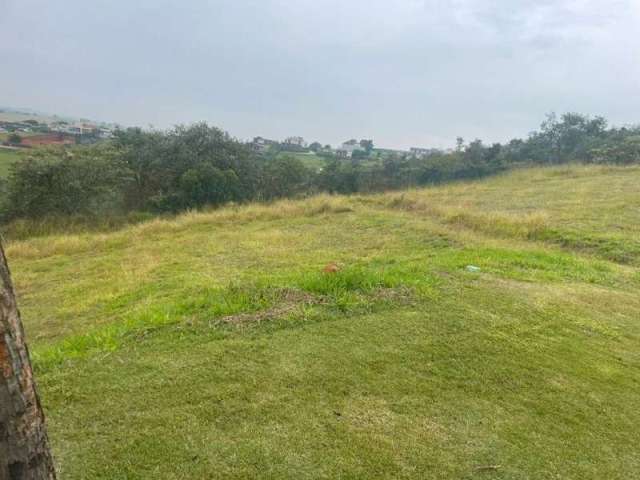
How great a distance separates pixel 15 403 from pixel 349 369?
2.14m

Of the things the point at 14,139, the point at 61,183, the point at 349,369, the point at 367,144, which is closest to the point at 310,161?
the point at 367,144

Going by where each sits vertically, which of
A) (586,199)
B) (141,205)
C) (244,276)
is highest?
(586,199)

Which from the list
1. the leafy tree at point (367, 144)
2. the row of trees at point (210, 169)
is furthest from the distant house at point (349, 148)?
the row of trees at point (210, 169)

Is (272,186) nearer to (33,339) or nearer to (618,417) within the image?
(33,339)

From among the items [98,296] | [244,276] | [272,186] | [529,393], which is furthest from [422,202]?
[272,186]

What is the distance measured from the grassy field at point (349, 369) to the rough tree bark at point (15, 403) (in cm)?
84

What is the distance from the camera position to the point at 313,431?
2.45 m

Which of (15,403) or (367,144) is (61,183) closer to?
(15,403)

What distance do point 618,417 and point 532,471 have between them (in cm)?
91

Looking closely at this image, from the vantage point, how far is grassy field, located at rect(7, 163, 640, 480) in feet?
7.55

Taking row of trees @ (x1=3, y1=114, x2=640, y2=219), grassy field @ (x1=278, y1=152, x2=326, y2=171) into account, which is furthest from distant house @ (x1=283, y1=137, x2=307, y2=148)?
row of trees @ (x1=3, y1=114, x2=640, y2=219)

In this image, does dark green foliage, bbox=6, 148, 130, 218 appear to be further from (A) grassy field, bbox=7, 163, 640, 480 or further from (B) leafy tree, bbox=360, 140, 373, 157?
(B) leafy tree, bbox=360, 140, 373, 157

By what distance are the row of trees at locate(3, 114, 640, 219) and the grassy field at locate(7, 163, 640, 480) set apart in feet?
34.6

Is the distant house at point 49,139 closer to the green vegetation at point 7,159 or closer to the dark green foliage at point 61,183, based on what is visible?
the green vegetation at point 7,159
